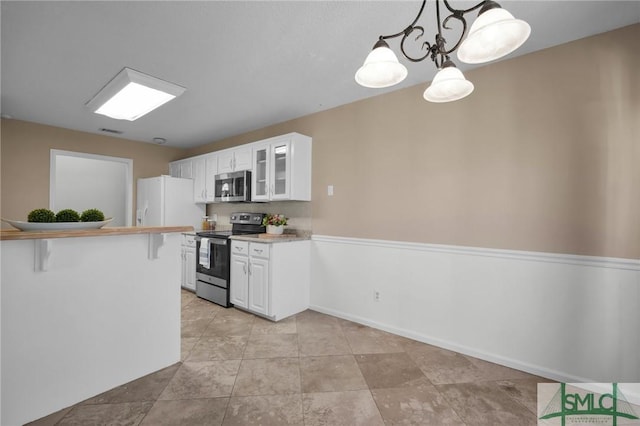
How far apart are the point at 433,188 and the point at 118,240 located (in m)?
2.57

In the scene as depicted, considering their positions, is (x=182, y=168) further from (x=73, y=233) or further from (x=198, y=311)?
(x=73, y=233)

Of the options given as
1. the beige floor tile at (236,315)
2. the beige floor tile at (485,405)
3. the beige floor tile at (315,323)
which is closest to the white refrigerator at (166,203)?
the beige floor tile at (236,315)

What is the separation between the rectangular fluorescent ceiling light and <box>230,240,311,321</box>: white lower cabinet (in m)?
1.73

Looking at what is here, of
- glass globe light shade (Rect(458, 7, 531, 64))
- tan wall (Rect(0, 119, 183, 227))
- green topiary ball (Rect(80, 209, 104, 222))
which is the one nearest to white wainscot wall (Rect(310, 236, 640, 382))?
glass globe light shade (Rect(458, 7, 531, 64))

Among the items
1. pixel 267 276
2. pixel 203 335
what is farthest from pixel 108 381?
pixel 267 276

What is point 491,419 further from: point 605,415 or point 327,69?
point 327,69

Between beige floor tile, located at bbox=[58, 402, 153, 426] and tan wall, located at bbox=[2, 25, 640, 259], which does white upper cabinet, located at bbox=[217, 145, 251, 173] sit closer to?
tan wall, located at bbox=[2, 25, 640, 259]

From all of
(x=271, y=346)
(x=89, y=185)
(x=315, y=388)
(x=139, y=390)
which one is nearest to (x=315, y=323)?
(x=271, y=346)

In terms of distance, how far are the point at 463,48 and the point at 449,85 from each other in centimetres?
A: 21

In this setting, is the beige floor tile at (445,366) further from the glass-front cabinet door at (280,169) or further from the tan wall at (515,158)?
the glass-front cabinet door at (280,169)

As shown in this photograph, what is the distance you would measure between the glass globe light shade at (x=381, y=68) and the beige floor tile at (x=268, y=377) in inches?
76.9

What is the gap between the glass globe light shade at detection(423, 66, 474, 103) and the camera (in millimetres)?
1267

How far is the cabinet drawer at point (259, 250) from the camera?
316 cm

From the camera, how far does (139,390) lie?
1937 mm
